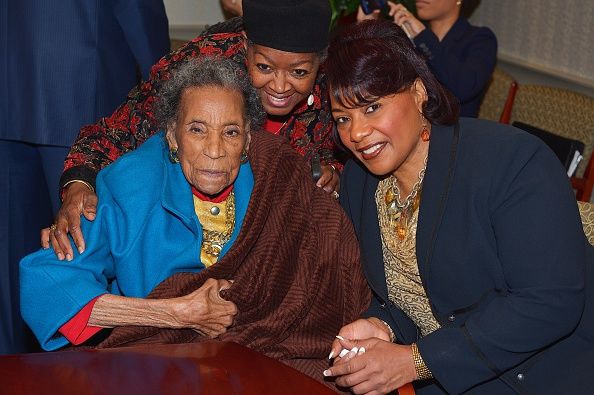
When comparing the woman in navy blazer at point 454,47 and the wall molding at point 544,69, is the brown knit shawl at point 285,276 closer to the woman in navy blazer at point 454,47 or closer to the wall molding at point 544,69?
the woman in navy blazer at point 454,47

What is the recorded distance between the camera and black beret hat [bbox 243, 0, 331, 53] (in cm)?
238

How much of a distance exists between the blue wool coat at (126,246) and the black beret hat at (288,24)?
0.40 meters

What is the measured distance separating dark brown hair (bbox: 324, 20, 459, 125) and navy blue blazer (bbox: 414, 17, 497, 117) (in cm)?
153

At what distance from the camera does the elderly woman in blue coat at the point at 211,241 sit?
6.82 feet

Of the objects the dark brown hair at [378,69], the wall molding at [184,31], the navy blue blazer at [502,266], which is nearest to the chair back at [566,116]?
the navy blue blazer at [502,266]

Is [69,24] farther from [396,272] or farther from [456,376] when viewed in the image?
[456,376]

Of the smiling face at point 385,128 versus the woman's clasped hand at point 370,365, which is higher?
the smiling face at point 385,128

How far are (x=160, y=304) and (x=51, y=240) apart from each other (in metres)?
0.32

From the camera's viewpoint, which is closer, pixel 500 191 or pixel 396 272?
pixel 500 191

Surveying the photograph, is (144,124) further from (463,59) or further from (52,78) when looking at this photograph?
(463,59)

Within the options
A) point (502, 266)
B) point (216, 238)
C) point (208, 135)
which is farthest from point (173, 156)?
point (502, 266)

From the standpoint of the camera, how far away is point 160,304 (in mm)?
2072

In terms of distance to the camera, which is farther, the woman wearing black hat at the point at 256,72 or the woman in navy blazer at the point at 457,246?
the woman wearing black hat at the point at 256,72

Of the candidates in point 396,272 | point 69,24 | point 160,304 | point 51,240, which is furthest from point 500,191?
point 69,24
